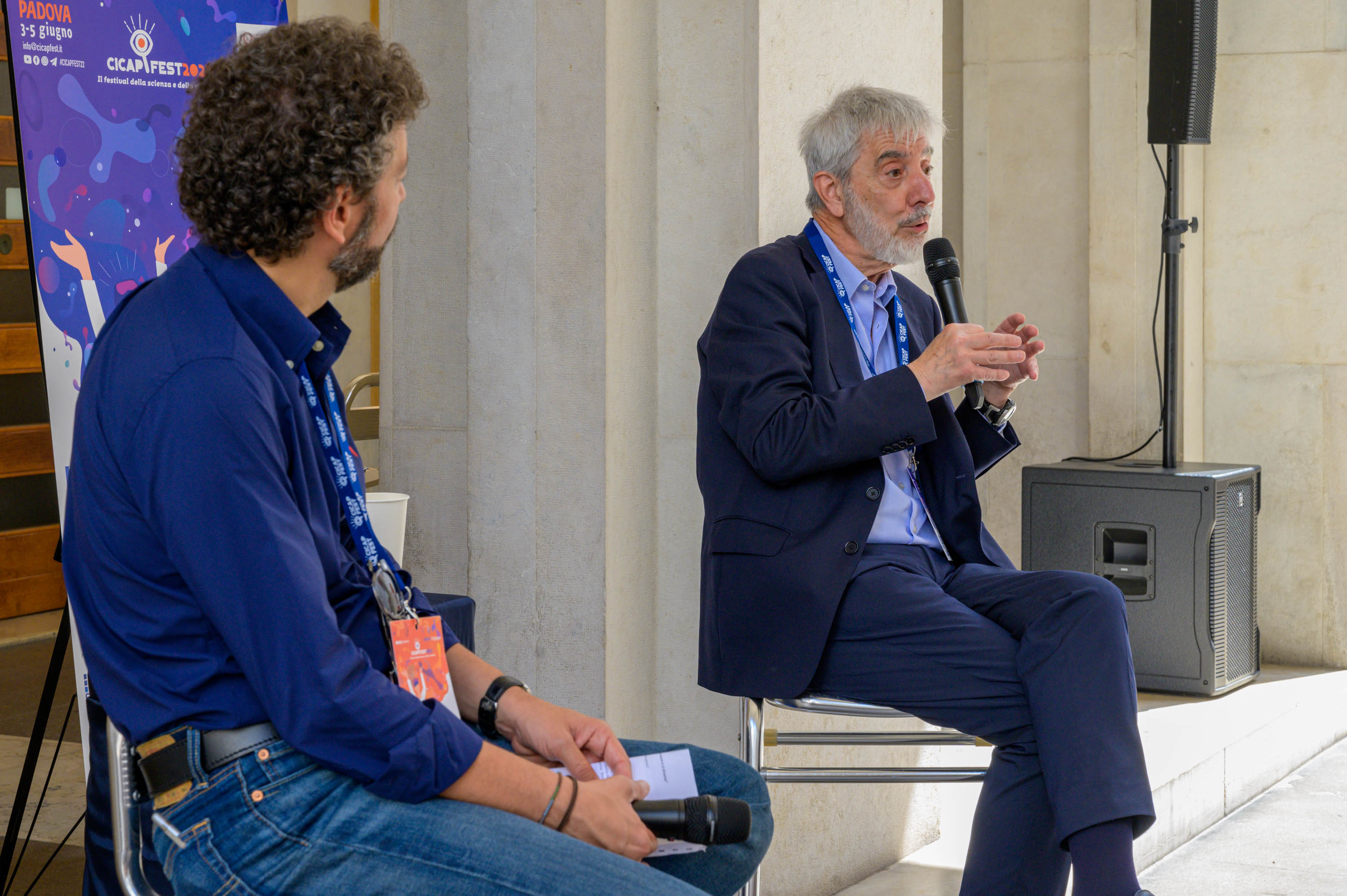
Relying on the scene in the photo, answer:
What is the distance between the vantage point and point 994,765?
6.26 ft

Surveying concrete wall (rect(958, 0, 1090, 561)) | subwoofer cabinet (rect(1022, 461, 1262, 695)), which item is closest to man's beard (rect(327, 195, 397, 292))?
subwoofer cabinet (rect(1022, 461, 1262, 695))

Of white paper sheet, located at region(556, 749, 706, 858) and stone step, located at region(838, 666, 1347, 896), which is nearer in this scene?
white paper sheet, located at region(556, 749, 706, 858)

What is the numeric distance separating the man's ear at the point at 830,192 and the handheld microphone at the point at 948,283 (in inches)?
6.5

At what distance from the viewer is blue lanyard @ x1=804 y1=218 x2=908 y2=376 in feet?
7.15

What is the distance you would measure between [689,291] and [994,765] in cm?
104

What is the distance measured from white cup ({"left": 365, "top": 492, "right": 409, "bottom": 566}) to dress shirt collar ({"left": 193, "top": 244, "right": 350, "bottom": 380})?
0.93m

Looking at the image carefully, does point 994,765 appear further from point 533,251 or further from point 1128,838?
point 533,251

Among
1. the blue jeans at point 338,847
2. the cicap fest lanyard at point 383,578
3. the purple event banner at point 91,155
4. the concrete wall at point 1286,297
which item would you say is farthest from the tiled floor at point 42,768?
the concrete wall at point 1286,297

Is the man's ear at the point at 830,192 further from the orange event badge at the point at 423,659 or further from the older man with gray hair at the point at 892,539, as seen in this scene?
the orange event badge at the point at 423,659

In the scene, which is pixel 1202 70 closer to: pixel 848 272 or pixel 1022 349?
pixel 848 272

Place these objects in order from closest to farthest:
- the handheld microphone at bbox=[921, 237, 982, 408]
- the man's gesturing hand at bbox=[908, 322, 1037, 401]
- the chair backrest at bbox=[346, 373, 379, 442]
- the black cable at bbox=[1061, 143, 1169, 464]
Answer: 1. the man's gesturing hand at bbox=[908, 322, 1037, 401]
2. the handheld microphone at bbox=[921, 237, 982, 408]
3. the chair backrest at bbox=[346, 373, 379, 442]
4. the black cable at bbox=[1061, 143, 1169, 464]

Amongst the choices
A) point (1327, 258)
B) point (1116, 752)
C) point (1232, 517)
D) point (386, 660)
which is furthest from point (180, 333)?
point (1327, 258)

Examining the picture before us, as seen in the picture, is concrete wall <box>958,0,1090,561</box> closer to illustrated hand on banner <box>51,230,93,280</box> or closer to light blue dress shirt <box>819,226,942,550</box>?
light blue dress shirt <box>819,226,942,550</box>

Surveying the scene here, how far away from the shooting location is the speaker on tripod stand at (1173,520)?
384 cm
